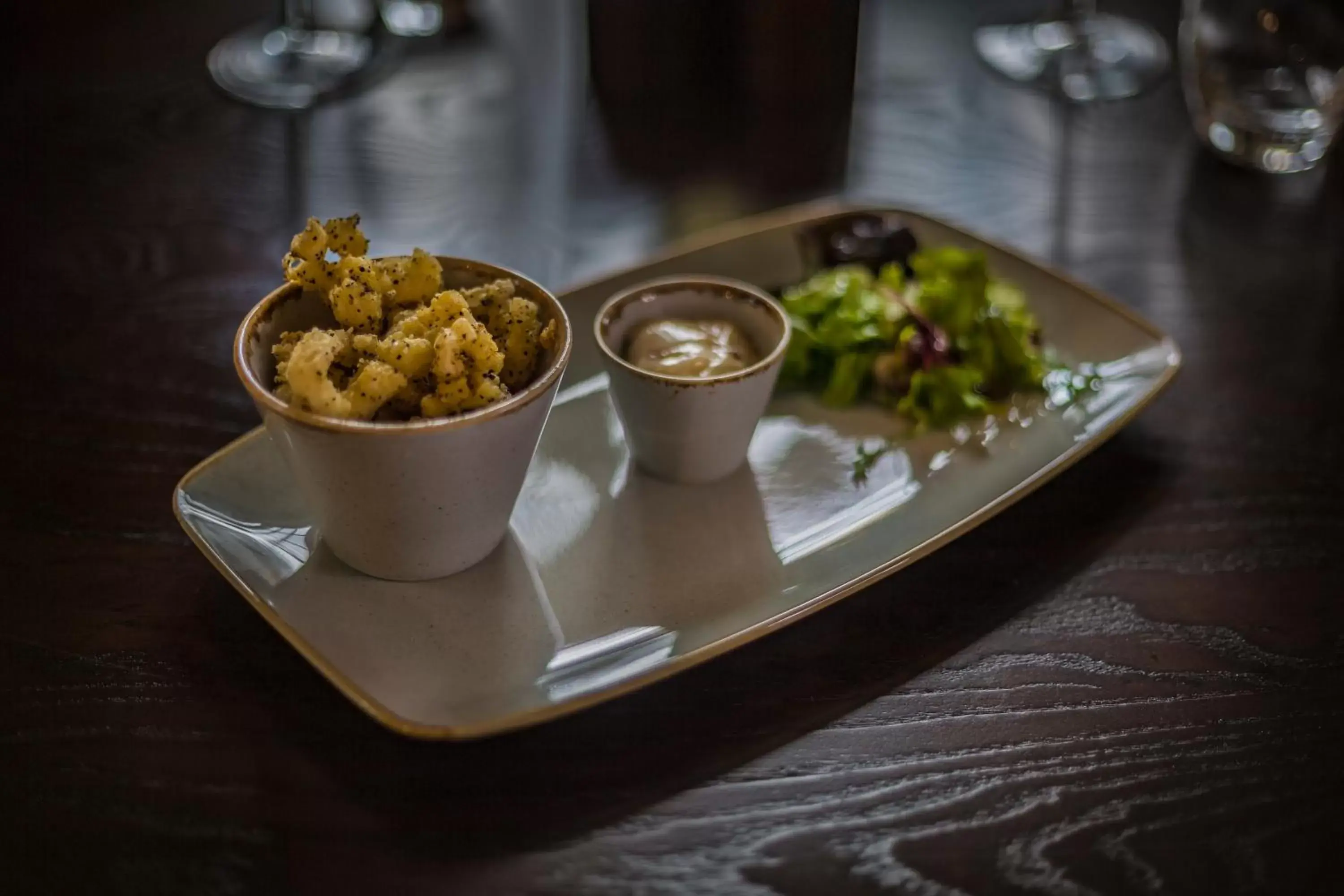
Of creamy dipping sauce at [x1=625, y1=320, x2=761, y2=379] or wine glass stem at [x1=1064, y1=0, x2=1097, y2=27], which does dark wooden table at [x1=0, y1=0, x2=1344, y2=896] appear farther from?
wine glass stem at [x1=1064, y1=0, x2=1097, y2=27]

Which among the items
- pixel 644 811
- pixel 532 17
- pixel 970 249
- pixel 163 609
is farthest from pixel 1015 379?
pixel 532 17

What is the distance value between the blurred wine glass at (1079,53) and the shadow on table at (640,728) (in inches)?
60.9

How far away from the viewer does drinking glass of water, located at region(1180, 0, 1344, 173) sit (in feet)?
6.98

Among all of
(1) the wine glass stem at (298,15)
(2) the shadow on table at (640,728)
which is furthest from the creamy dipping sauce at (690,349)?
(1) the wine glass stem at (298,15)

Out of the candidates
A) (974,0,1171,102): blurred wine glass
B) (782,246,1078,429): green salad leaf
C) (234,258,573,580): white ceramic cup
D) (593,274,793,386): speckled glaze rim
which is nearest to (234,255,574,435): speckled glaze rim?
(234,258,573,580): white ceramic cup

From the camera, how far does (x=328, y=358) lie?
104 cm

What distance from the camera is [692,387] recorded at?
4.19 ft

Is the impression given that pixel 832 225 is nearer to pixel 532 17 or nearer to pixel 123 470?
pixel 123 470

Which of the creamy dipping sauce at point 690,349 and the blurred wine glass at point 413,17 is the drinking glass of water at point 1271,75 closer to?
the creamy dipping sauce at point 690,349

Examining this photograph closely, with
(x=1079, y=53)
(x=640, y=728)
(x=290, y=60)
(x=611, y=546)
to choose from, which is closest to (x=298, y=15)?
(x=290, y=60)

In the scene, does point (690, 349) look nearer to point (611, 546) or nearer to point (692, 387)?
point (692, 387)

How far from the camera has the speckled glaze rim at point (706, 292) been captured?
129 centimetres

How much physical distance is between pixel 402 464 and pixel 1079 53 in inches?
82.4

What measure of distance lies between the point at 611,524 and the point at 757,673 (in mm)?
251
